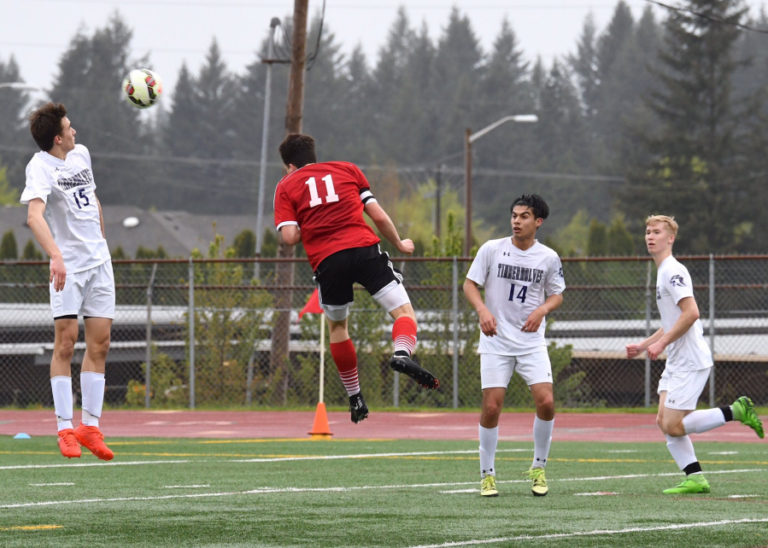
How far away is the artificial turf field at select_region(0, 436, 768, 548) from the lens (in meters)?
6.79

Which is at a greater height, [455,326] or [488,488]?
[455,326]

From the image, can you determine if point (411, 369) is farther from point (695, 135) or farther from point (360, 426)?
point (695, 135)

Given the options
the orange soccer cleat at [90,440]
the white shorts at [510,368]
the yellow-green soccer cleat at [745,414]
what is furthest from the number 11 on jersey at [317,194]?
the yellow-green soccer cleat at [745,414]

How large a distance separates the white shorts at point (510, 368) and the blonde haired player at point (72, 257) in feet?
8.82

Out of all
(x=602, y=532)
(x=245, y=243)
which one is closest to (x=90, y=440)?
(x=602, y=532)

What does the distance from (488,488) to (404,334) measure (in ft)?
4.54

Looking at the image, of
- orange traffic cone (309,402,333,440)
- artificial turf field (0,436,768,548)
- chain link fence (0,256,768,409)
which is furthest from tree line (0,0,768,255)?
artificial turf field (0,436,768,548)

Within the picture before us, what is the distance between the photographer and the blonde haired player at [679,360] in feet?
30.9

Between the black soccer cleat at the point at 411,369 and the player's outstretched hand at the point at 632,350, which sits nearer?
the black soccer cleat at the point at 411,369

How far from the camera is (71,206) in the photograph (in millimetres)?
9055

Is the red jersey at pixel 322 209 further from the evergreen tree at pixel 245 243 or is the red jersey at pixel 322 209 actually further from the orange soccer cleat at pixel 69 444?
the evergreen tree at pixel 245 243

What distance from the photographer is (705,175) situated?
229ft

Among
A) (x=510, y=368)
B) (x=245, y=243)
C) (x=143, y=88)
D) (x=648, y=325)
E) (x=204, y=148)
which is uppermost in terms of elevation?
(x=204, y=148)

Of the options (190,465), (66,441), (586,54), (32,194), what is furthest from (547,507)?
(586,54)
